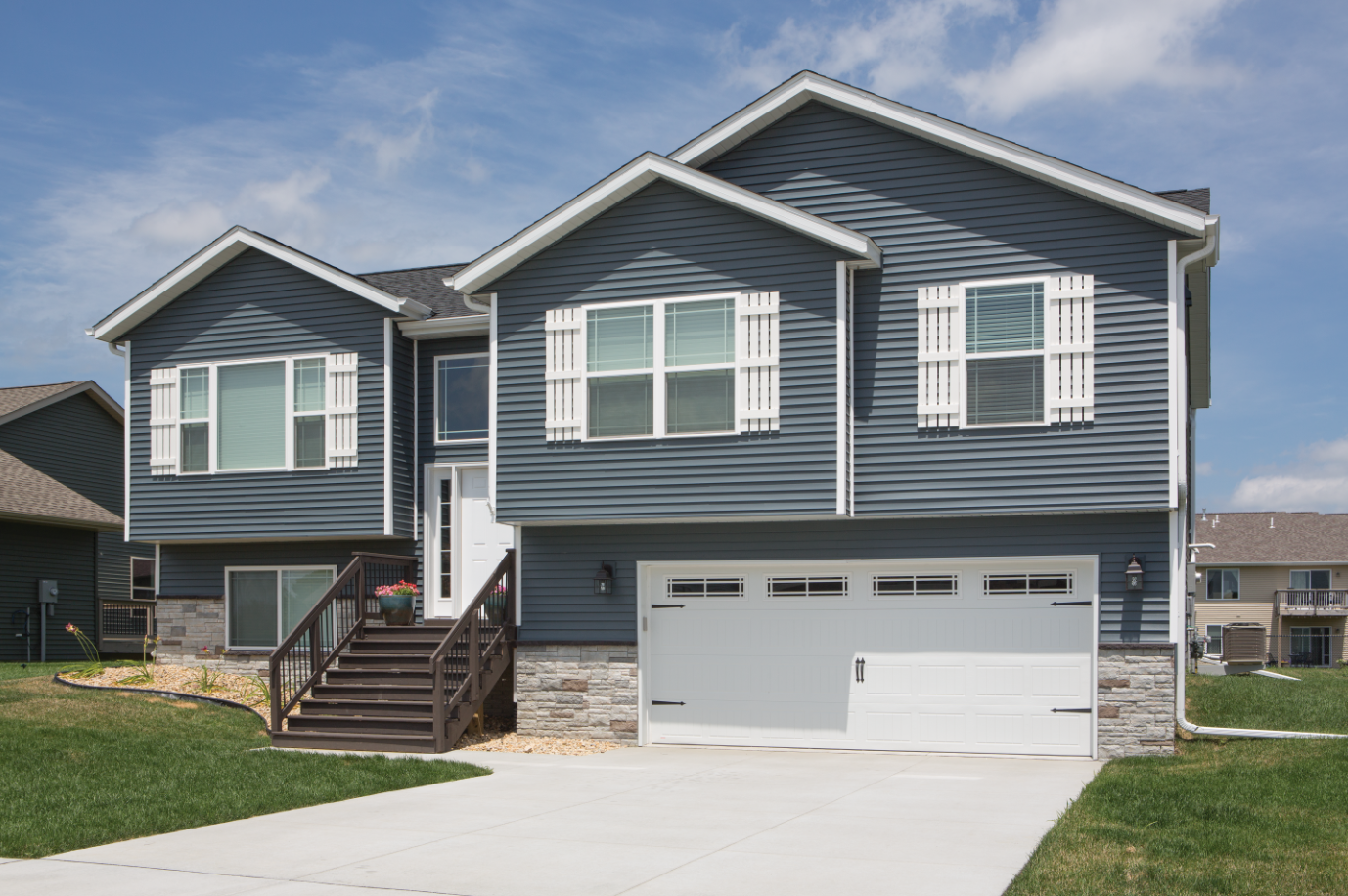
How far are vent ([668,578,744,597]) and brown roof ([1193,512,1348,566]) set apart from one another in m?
37.3

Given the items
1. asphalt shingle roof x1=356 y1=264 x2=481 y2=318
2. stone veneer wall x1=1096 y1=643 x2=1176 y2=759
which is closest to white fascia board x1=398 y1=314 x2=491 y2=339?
asphalt shingle roof x1=356 y1=264 x2=481 y2=318

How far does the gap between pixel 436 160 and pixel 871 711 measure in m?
9.03

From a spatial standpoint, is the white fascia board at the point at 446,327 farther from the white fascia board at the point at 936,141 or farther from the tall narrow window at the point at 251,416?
the white fascia board at the point at 936,141

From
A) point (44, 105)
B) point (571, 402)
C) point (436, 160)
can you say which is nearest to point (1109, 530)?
point (571, 402)

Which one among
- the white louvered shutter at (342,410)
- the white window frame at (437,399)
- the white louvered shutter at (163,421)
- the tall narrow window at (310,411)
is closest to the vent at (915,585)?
the white window frame at (437,399)

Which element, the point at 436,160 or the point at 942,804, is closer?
the point at 942,804

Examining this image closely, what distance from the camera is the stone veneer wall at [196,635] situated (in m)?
17.0

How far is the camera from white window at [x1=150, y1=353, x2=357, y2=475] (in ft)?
52.6

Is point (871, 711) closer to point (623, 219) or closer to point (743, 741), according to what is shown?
point (743, 741)

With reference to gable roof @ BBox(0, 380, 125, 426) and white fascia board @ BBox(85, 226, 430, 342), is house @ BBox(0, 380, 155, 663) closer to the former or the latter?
gable roof @ BBox(0, 380, 125, 426)

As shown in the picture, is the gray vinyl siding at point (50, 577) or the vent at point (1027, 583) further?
the gray vinyl siding at point (50, 577)

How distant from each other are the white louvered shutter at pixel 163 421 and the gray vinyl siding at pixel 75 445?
35.8ft

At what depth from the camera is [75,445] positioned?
2734cm

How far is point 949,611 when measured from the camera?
13094 millimetres
